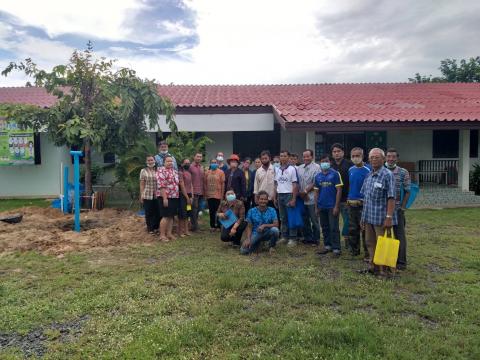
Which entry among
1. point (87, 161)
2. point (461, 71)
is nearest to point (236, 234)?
point (87, 161)

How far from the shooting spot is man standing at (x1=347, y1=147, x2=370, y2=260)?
17.4 ft

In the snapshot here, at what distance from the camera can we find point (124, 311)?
3871 mm

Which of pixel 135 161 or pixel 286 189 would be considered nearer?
pixel 286 189

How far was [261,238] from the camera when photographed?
609 centimetres

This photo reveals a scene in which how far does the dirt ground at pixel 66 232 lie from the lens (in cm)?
663

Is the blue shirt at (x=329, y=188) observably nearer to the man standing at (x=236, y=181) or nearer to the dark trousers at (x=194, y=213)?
the man standing at (x=236, y=181)

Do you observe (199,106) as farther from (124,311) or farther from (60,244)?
(124,311)

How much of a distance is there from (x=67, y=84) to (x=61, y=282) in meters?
5.83

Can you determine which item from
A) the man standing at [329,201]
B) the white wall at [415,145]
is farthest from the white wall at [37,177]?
the white wall at [415,145]

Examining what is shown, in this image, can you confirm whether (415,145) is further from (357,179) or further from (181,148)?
(357,179)

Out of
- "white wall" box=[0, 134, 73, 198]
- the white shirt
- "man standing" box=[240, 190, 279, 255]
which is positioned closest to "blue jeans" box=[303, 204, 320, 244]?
the white shirt

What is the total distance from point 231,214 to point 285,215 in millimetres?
931

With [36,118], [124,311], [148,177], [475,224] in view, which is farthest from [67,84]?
[475,224]

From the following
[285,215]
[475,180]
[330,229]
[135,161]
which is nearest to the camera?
[330,229]
